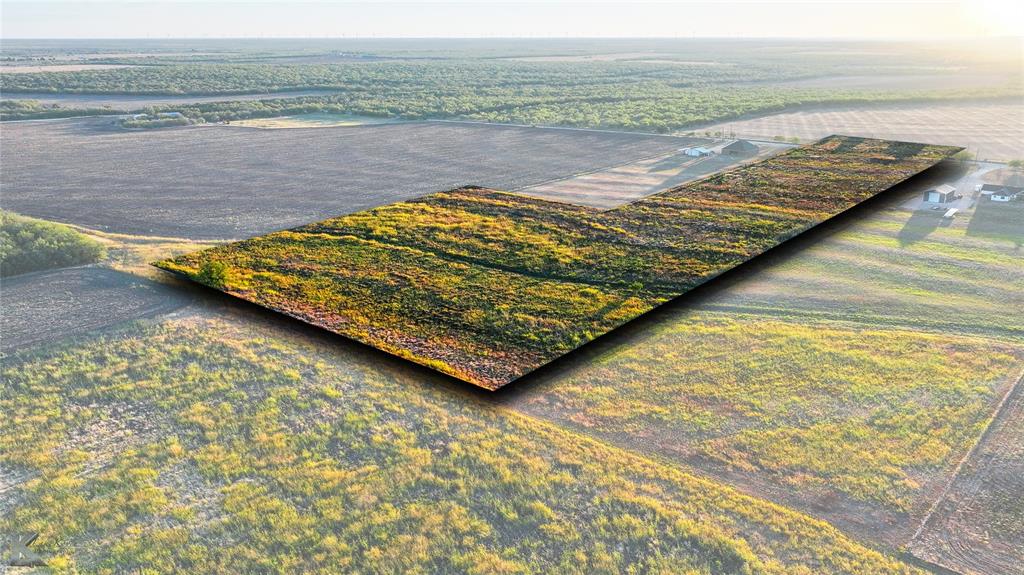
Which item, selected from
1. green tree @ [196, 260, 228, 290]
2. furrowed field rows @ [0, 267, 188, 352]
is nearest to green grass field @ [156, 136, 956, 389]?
green tree @ [196, 260, 228, 290]

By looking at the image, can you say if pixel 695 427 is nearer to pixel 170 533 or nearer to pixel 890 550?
pixel 890 550

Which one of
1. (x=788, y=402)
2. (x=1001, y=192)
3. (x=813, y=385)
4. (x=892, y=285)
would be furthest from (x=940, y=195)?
(x=788, y=402)

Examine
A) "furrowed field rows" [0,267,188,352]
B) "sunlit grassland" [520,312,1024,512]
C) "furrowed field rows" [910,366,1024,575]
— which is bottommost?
"furrowed field rows" [910,366,1024,575]

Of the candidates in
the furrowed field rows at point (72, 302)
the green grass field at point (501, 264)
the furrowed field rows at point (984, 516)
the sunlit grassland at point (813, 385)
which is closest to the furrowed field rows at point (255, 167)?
the furrowed field rows at point (72, 302)

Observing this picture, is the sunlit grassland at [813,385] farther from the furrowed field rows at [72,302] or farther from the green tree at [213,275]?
the furrowed field rows at [72,302]

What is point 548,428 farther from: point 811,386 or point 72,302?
point 72,302

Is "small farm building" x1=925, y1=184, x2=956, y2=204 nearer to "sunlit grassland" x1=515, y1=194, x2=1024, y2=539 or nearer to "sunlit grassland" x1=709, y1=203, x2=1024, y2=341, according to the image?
"sunlit grassland" x1=709, y1=203, x2=1024, y2=341
